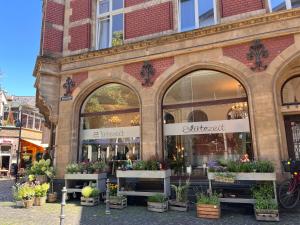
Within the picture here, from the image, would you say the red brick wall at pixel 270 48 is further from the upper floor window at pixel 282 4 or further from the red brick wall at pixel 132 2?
the red brick wall at pixel 132 2

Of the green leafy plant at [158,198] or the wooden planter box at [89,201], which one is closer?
the green leafy plant at [158,198]

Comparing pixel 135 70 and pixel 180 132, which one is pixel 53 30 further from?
pixel 180 132

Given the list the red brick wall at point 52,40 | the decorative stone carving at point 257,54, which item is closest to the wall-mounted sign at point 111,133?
the red brick wall at point 52,40

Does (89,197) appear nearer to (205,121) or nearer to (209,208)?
(209,208)

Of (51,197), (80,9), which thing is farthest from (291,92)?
(80,9)

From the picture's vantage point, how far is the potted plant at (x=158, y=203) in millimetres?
7905

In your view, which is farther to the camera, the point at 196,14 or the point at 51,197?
the point at 196,14

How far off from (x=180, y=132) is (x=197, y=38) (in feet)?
11.7

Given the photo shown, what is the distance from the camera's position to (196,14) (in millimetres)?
10375

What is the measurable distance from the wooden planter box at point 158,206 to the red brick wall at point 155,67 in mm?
4673

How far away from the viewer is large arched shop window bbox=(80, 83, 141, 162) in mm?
10797

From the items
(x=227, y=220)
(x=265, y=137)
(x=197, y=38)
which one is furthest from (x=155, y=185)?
(x=197, y=38)

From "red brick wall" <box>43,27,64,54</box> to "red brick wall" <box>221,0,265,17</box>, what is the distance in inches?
299

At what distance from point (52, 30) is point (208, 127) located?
8.63 metres
